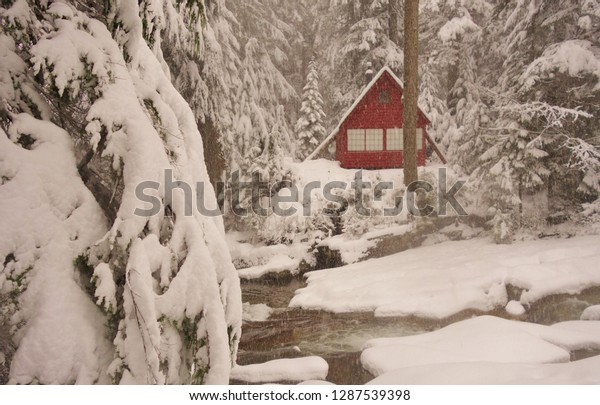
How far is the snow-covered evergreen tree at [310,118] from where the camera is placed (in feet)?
18.4

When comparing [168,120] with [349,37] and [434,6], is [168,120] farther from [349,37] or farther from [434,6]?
[434,6]

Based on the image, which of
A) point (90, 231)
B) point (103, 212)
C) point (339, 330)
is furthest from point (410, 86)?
point (90, 231)

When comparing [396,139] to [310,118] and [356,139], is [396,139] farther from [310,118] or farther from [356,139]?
[310,118]

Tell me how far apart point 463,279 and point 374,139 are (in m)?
3.80

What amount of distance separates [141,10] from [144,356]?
1869 millimetres

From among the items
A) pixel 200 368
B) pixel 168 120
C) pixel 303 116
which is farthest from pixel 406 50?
pixel 200 368

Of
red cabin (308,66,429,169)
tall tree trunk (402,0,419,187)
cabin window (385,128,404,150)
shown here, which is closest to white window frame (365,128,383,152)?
red cabin (308,66,429,169)

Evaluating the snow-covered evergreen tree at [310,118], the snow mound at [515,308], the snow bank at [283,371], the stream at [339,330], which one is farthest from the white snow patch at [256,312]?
the snow mound at [515,308]

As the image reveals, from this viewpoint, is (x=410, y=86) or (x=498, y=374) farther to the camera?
(x=410, y=86)

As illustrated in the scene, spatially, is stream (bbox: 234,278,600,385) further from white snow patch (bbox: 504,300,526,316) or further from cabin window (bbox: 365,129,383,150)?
cabin window (bbox: 365,129,383,150)

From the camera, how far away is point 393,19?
7.26 metres

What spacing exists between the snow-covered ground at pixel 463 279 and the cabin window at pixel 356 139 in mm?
2748

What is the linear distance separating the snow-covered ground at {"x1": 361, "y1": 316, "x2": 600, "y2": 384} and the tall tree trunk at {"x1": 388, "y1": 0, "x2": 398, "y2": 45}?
4959mm

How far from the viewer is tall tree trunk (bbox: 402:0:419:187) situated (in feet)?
22.4
